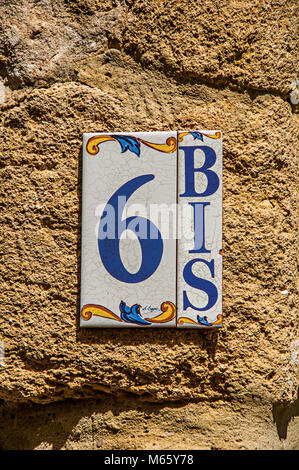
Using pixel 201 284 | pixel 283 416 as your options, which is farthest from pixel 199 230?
pixel 283 416

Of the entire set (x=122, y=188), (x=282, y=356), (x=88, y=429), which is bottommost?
(x=88, y=429)

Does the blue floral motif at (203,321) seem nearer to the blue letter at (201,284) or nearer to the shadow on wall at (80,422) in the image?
the blue letter at (201,284)

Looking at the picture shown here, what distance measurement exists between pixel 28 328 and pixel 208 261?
40cm

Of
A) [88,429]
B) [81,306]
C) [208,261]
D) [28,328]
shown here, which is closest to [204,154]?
[208,261]

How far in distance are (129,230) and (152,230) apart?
0.16 ft

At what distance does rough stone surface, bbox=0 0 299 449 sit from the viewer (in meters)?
0.85

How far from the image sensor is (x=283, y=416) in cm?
89

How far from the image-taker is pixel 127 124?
0.88 metres

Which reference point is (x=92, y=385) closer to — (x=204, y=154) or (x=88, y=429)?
(x=88, y=429)

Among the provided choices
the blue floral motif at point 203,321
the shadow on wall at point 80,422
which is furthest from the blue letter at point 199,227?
the shadow on wall at point 80,422

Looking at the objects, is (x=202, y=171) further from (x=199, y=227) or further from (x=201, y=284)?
(x=201, y=284)

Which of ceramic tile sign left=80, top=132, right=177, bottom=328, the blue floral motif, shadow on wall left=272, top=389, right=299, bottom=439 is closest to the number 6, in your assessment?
ceramic tile sign left=80, top=132, right=177, bottom=328

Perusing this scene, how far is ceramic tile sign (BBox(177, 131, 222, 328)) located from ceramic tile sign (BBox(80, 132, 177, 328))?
0.02 m

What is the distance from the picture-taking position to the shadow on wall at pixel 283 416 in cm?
86
